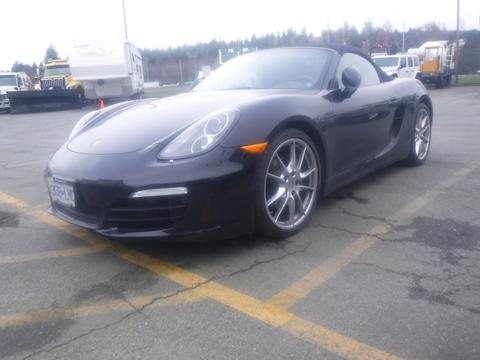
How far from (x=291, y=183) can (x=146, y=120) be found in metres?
1.08

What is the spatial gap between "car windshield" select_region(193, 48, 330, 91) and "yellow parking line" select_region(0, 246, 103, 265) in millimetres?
1782

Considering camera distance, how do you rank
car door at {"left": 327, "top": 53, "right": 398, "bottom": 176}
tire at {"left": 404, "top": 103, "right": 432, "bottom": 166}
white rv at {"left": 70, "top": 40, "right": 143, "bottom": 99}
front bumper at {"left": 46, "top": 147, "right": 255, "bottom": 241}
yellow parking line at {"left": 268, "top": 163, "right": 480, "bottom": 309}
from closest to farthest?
yellow parking line at {"left": 268, "top": 163, "right": 480, "bottom": 309}
front bumper at {"left": 46, "top": 147, "right": 255, "bottom": 241}
car door at {"left": 327, "top": 53, "right": 398, "bottom": 176}
tire at {"left": 404, "top": 103, "right": 432, "bottom": 166}
white rv at {"left": 70, "top": 40, "right": 143, "bottom": 99}

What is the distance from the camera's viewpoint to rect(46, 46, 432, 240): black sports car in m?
2.66

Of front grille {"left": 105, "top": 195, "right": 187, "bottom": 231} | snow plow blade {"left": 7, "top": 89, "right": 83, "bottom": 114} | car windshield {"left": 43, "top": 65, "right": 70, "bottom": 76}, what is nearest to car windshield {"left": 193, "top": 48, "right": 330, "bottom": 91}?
front grille {"left": 105, "top": 195, "right": 187, "bottom": 231}

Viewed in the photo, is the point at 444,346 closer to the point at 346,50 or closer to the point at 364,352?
the point at 364,352

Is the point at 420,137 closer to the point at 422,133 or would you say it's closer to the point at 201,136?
the point at 422,133

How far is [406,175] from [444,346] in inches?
120

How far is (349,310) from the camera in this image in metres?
2.26

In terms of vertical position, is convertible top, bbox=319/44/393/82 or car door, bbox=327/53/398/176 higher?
convertible top, bbox=319/44/393/82

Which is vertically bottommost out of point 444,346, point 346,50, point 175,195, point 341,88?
point 444,346

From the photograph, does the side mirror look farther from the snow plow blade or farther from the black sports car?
the snow plow blade

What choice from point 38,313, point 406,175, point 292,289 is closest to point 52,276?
point 38,313

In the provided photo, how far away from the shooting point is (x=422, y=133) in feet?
17.0

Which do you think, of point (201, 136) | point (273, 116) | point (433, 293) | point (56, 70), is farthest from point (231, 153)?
point (56, 70)
